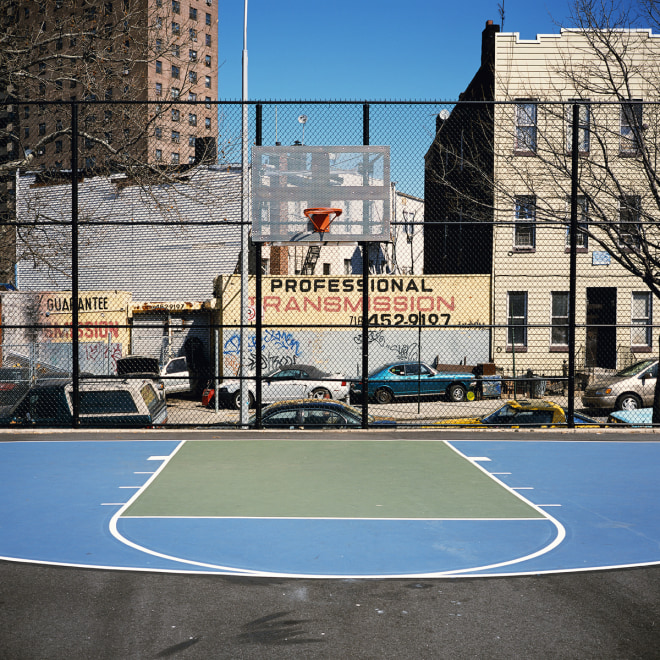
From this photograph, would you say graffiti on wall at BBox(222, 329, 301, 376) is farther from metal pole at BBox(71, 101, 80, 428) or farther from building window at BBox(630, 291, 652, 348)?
metal pole at BBox(71, 101, 80, 428)

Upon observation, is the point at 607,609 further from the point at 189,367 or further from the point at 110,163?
the point at 189,367

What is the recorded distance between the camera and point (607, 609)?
Answer: 18.1 ft

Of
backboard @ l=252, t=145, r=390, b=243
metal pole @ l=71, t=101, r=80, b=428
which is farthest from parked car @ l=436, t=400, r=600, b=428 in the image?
metal pole @ l=71, t=101, r=80, b=428

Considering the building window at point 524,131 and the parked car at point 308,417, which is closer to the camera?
the parked car at point 308,417

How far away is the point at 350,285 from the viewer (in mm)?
28750

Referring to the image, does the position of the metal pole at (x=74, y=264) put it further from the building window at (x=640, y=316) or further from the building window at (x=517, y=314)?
the building window at (x=640, y=316)

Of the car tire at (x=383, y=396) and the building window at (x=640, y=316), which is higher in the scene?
the building window at (x=640, y=316)

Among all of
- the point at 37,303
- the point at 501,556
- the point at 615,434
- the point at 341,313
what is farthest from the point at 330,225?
the point at 37,303

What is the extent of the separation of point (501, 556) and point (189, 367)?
77.0ft

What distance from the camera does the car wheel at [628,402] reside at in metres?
21.2

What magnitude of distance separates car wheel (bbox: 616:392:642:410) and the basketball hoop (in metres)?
12.5

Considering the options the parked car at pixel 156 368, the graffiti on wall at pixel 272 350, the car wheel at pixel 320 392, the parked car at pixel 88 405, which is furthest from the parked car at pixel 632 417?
the graffiti on wall at pixel 272 350

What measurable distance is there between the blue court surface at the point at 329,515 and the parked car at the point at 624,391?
9.97 metres

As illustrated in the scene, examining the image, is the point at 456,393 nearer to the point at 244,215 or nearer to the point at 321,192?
the point at 244,215
